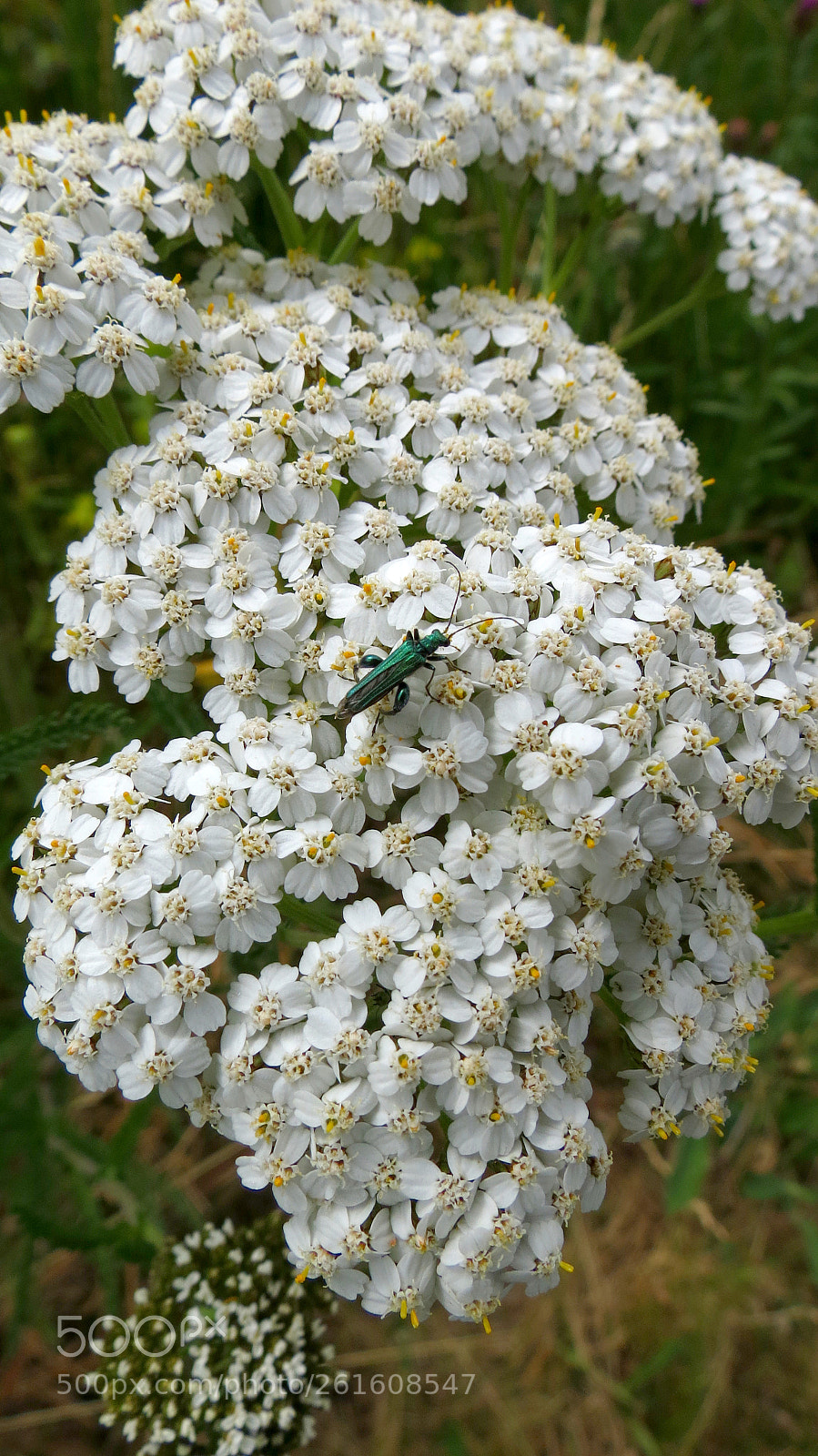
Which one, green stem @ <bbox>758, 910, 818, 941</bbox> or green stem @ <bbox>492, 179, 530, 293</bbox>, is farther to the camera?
green stem @ <bbox>492, 179, 530, 293</bbox>

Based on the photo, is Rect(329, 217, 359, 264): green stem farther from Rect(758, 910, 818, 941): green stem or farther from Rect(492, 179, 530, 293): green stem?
Rect(758, 910, 818, 941): green stem

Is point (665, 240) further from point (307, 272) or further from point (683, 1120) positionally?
point (683, 1120)

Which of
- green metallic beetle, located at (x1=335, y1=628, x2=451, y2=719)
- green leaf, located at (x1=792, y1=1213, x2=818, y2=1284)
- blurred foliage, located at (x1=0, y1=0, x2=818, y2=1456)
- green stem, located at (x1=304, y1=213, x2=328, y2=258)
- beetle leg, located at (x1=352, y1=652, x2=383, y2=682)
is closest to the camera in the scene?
green metallic beetle, located at (x1=335, y1=628, x2=451, y2=719)

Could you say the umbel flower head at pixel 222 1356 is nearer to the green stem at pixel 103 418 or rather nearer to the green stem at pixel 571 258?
the green stem at pixel 103 418

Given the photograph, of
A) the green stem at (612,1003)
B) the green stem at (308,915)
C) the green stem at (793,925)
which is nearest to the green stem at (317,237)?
the green stem at (308,915)

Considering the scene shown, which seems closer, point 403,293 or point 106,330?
point 106,330

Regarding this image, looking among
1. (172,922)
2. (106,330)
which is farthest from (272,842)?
(106,330)

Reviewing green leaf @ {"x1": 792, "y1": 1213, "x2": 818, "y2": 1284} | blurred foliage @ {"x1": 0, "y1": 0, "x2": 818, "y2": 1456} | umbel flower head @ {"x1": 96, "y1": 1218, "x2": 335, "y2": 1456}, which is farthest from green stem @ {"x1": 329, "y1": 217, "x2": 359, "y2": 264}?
green leaf @ {"x1": 792, "y1": 1213, "x2": 818, "y2": 1284}
